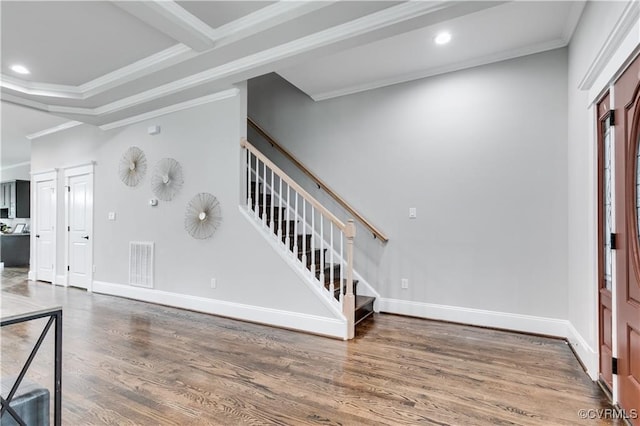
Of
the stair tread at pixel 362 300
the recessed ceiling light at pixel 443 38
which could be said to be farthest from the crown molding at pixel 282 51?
the stair tread at pixel 362 300

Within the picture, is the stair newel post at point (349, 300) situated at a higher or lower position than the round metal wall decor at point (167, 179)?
lower

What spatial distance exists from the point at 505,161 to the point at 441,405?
252 centimetres

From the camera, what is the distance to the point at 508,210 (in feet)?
11.3

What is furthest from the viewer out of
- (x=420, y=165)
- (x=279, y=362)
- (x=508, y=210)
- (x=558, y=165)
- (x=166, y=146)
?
(x=166, y=146)

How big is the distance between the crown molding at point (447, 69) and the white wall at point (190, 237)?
1.27 meters

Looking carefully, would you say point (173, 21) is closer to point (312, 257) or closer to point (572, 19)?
point (312, 257)

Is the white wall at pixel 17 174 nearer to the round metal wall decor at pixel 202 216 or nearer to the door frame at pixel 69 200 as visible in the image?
the door frame at pixel 69 200

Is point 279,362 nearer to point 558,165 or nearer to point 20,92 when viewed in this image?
point 558,165

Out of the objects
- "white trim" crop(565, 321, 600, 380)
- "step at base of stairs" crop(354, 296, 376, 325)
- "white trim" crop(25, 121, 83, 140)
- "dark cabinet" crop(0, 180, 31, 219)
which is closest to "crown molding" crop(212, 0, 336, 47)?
"step at base of stairs" crop(354, 296, 376, 325)

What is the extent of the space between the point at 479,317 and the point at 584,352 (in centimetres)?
105

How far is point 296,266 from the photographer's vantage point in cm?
350

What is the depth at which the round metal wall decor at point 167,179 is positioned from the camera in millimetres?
4367

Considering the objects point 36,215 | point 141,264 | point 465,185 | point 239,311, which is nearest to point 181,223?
point 141,264

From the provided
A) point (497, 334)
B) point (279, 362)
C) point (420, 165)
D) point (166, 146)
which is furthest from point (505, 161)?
point (166, 146)
